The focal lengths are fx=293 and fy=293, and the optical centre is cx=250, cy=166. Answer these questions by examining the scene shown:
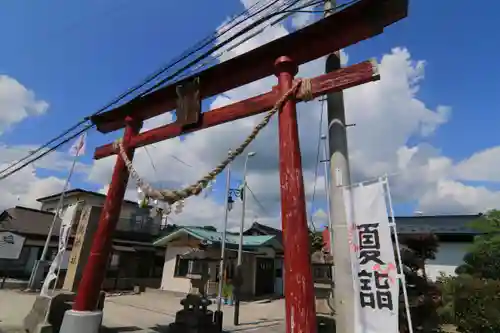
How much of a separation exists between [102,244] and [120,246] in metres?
18.9

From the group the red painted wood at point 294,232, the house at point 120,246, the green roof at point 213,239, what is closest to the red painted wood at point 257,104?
the red painted wood at point 294,232

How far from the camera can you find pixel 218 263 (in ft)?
68.2

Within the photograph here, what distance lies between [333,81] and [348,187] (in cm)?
160

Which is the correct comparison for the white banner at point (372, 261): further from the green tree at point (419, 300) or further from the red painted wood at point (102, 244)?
the green tree at point (419, 300)

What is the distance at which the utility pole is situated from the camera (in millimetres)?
4008

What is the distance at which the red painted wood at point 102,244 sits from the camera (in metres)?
6.38

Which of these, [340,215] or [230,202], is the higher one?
[230,202]

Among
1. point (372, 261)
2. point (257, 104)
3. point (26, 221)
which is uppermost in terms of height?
point (26, 221)

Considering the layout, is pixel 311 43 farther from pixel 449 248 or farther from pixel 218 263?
pixel 449 248

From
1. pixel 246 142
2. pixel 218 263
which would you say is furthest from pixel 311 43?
pixel 218 263

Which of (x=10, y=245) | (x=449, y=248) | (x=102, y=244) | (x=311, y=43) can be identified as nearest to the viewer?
(x=311, y=43)

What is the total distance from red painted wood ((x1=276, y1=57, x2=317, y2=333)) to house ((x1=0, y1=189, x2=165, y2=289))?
19.3 m

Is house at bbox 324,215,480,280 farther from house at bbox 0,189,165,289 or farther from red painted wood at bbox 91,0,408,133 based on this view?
house at bbox 0,189,165,289

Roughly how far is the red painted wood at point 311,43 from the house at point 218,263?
15944mm
